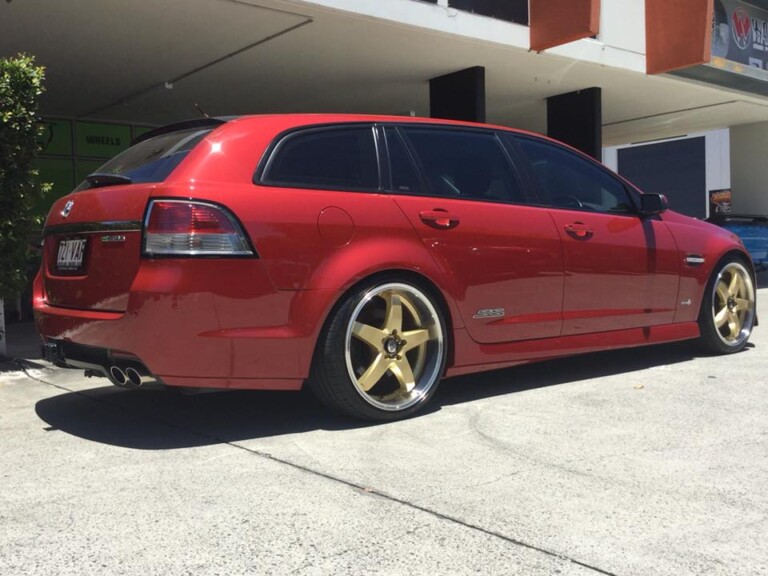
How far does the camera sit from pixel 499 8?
9047 millimetres

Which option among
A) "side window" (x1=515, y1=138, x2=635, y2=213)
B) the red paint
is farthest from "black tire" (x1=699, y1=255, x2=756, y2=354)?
the red paint

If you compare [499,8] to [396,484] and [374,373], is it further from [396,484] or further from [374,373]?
[396,484]

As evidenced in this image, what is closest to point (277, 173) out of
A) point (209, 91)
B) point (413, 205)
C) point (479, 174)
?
point (413, 205)

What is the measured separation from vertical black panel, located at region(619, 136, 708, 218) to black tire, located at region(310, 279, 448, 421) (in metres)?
32.8

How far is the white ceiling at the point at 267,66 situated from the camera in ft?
24.9

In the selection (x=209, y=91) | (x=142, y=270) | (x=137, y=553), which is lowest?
(x=137, y=553)

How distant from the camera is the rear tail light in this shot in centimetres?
348

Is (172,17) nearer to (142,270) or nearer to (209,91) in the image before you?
(209,91)

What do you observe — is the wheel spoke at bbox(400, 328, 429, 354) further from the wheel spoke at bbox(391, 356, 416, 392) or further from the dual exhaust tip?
the dual exhaust tip

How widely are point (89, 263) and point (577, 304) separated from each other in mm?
2955

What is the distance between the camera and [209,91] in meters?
10.9

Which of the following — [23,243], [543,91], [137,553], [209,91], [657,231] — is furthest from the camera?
[543,91]

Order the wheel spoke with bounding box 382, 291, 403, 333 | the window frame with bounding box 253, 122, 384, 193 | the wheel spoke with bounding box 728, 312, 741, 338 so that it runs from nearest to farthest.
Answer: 1. the window frame with bounding box 253, 122, 384, 193
2. the wheel spoke with bounding box 382, 291, 403, 333
3. the wheel spoke with bounding box 728, 312, 741, 338

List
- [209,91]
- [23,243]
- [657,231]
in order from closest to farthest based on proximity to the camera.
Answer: [657,231], [23,243], [209,91]
